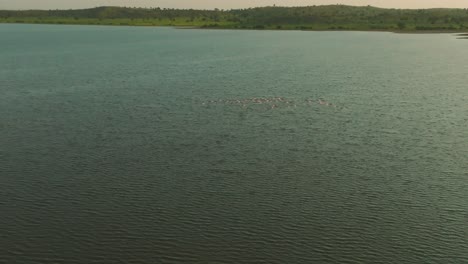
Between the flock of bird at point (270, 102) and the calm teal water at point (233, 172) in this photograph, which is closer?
the calm teal water at point (233, 172)

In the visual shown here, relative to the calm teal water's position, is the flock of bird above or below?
above

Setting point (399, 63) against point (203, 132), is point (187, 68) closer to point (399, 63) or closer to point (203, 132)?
point (399, 63)

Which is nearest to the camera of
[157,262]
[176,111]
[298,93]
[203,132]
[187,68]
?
[157,262]

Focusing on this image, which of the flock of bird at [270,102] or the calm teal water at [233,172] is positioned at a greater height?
the flock of bird at [270,102]

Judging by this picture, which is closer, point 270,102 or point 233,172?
point 233,172

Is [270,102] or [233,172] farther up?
[270,102]

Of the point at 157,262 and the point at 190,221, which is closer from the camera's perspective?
the point at 157,262

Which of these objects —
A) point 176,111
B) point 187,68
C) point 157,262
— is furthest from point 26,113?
point 187,68

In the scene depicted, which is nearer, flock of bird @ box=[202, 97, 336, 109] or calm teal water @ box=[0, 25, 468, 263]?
calm teal water @ box=[0, 25, 468, 263]
